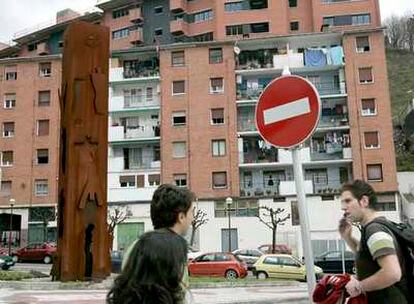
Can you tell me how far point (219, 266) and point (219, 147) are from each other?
20881 mm

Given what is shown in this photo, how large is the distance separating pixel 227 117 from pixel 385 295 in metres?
42.1

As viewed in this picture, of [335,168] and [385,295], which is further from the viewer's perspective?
[335,168]

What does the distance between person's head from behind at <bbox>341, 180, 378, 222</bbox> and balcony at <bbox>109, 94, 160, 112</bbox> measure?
44.0 metres

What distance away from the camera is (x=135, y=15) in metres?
59.2

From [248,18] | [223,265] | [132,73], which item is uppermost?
[248,18]

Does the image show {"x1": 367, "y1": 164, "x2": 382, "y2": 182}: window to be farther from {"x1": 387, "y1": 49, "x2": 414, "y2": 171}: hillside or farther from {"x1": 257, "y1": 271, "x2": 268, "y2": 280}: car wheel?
{"x1": 387, "y1": 49, "x2": 414, "y2": 171}: hillside

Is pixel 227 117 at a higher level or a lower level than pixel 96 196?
higher

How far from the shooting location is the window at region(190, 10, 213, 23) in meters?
55.2

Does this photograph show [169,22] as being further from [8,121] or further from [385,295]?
[385,295]

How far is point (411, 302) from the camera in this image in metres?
3.44

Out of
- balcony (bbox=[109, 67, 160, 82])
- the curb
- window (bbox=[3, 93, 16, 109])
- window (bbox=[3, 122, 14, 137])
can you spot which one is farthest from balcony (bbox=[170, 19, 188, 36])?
the curb

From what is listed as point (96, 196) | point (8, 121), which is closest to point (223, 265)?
point (96, 196)

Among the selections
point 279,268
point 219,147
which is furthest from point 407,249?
point 219,147

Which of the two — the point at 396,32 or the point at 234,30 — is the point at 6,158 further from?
the point at 396,32
